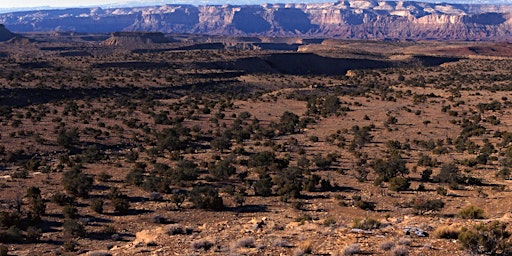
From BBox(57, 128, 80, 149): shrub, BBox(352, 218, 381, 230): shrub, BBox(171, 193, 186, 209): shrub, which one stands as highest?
BBox(352, 218, 381, 230): shrub

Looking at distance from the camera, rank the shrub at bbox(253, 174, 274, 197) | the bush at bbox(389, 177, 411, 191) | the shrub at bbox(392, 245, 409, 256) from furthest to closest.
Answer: the bush at bbox(389, 177, 411, 191) < the shrub at bbox(253, 174, 274, 197) < the shrub at bbox(392, 245, 409, 256)

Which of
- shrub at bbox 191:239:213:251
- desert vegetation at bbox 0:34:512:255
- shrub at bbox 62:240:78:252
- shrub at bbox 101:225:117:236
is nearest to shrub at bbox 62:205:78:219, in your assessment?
desert vegetation at bbox 0:34:512:255

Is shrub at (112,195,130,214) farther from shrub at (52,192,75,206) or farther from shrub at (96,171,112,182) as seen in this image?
shrub at (96,171,112,182)

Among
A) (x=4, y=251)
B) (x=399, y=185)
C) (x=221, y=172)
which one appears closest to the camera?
(x=4, y=251)

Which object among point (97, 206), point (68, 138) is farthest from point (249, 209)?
point (68, 138)

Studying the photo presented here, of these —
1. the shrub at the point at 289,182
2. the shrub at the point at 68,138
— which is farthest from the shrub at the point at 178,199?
the shrub at the point at 68,138

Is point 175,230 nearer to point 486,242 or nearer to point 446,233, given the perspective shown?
point 446,233

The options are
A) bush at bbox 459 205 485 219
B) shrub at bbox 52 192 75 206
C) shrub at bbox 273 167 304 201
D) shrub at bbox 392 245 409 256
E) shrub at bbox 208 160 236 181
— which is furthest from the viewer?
shrub at bbox 208 160 236 181

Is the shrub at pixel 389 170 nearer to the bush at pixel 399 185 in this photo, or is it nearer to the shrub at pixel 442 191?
the bush at pixel 399 185

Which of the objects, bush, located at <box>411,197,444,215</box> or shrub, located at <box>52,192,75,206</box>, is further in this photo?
shrub, located at <box>52,192,75,206</box>

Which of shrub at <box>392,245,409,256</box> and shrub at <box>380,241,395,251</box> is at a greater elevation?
shrub at <box>392,245,409,256</box>

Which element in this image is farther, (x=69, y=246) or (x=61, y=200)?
(x=61, y=200)
